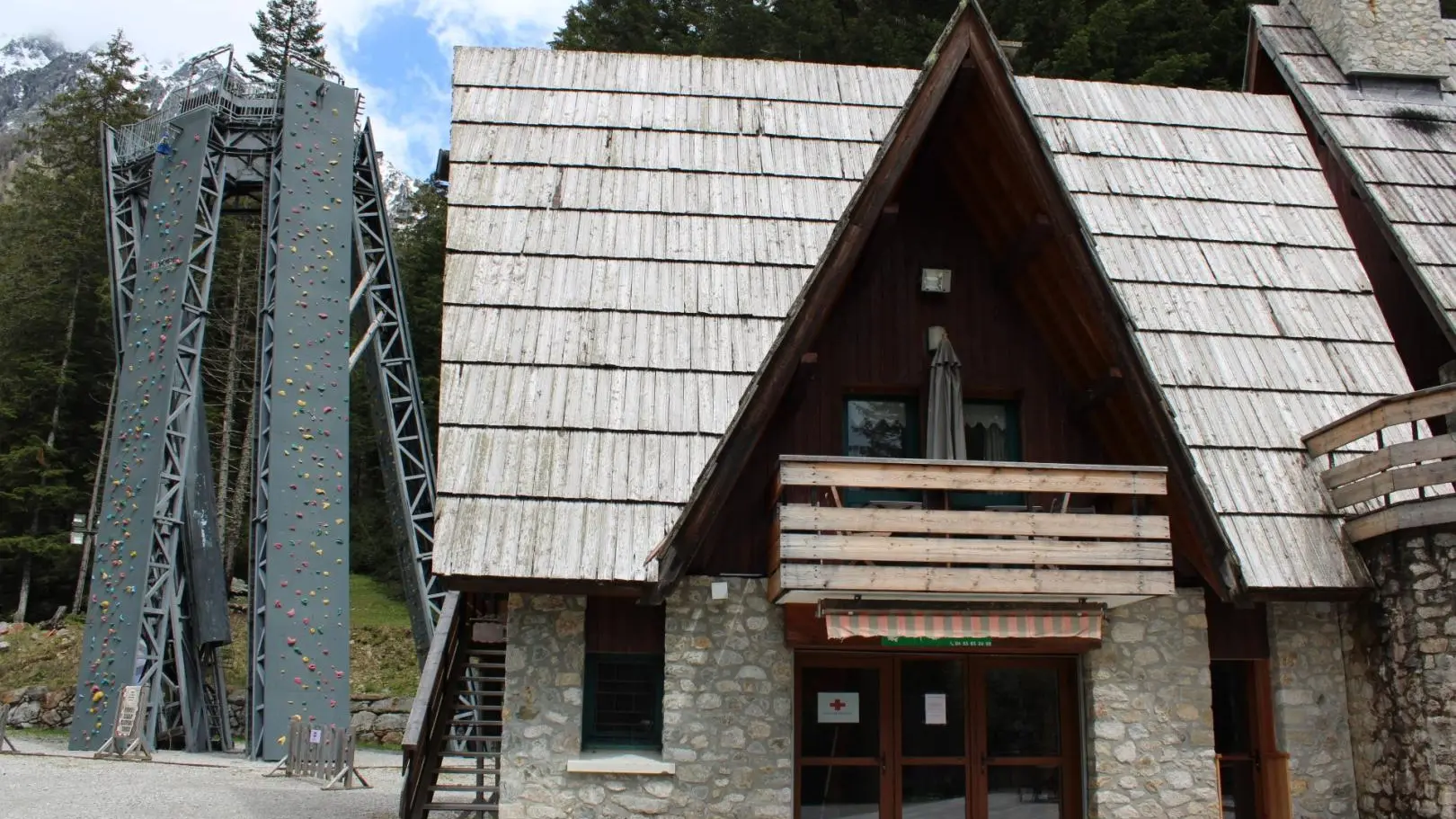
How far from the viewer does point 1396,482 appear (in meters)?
8.51

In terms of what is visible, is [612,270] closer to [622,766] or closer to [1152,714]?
[622,766]

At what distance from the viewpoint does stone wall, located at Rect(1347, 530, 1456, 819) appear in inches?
317

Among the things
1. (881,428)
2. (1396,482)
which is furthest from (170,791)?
(1396,482)

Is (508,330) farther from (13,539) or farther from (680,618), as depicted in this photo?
(13,539)

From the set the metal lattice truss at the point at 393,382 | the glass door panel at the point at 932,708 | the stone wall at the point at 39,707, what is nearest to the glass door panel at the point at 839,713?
the glass door panel at the point at 932,708

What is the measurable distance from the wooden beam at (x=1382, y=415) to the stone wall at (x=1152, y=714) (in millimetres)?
1734

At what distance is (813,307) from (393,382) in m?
14.4

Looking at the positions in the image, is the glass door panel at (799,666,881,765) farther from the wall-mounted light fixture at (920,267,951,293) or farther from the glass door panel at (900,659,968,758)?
the wall-mounted light fixture at (920,267,951,293)

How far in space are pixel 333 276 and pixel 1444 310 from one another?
1519 cm

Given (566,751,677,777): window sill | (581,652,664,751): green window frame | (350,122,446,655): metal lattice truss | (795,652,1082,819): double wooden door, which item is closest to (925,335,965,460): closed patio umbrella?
(795,652,1082,819): double wooden door

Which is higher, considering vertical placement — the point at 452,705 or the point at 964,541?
the point at 964,541

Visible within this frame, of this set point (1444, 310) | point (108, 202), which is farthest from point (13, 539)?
point (1444, 310)

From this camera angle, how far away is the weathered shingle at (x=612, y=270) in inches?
338

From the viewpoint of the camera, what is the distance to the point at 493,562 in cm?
816
